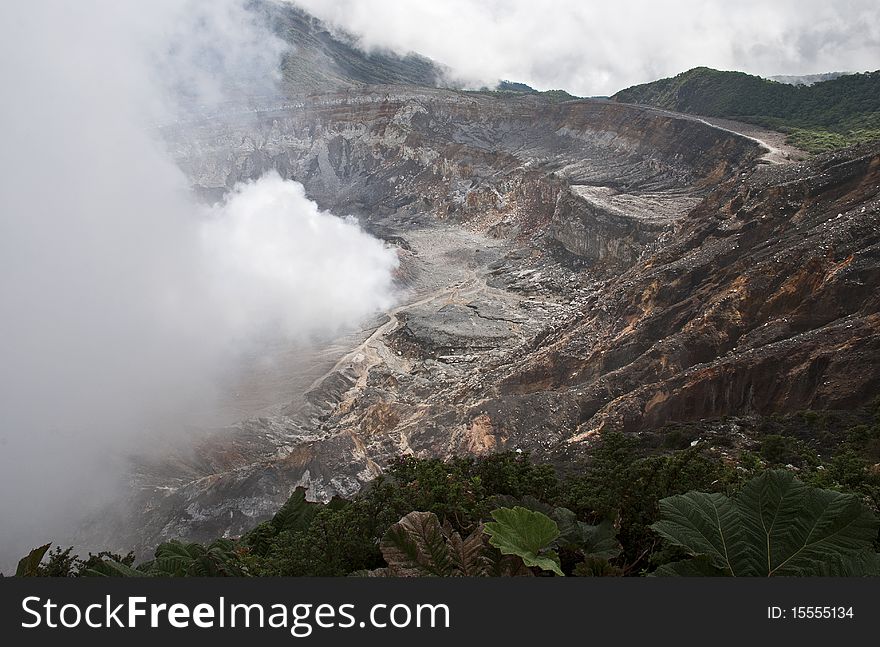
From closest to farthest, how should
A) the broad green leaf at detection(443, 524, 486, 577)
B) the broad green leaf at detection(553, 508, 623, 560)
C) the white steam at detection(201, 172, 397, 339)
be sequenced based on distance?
the broad green leaf at detection(443, 524, 486, 577) < the broad green leaf at detection(553, 508, 623, 560) < the white steam at detection(201, 172, 397, 339)

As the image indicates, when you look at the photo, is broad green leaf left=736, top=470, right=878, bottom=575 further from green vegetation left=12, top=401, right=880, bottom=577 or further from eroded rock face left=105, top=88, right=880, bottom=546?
eroded rock face left=105, top=88, right=880, bottom=546

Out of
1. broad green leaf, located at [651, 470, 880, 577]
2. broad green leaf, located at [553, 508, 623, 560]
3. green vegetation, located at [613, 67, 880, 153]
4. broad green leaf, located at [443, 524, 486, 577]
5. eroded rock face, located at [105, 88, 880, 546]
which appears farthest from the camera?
green vegetation, located at [613, 67, 880, 153]

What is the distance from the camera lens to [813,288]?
963 inches

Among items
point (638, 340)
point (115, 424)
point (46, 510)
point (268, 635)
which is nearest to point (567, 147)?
point (638, 340)

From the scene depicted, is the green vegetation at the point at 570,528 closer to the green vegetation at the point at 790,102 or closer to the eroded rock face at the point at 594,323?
the eroded rock face at the point at 594,323

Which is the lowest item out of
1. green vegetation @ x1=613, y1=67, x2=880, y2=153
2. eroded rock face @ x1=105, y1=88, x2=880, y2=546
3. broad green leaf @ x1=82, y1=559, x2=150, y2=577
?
broad green leaf @ x1=82, y1=559, x2=150, y2=577

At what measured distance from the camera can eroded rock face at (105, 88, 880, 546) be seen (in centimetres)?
2275

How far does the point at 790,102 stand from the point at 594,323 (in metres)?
60.7

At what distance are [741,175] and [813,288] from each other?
26172 millimetres

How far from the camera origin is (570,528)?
524cm

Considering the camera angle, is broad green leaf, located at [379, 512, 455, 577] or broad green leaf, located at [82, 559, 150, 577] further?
broad green leaf, located at [82, 559, 150, 577]

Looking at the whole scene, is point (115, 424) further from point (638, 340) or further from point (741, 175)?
point (741, 175)

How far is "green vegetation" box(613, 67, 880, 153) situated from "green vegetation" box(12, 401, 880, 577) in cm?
5352

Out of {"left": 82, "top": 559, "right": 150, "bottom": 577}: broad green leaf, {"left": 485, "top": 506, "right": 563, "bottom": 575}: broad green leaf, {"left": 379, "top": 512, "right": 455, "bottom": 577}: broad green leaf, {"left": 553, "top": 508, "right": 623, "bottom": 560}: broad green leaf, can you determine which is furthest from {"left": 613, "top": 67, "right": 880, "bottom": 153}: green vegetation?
{"left": 82, "top": 559, "right": 150, "bottom": 577}: broad green leaf
